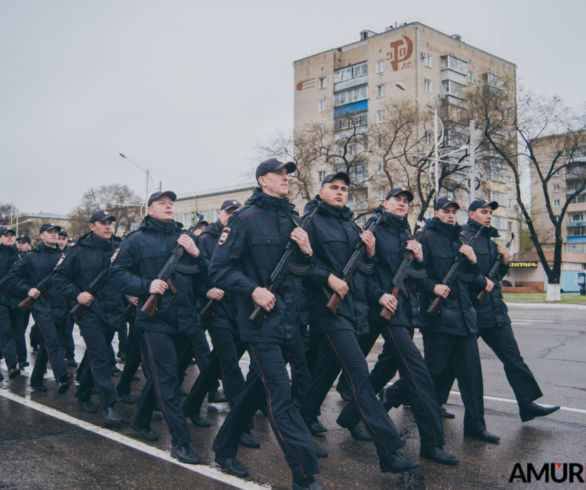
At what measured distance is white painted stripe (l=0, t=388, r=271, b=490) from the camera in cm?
412

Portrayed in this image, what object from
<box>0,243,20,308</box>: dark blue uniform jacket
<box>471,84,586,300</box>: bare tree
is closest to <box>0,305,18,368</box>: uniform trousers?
<box>0,243,20,308</box>: dark blue uniform jacket

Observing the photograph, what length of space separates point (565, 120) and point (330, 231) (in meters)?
28.5

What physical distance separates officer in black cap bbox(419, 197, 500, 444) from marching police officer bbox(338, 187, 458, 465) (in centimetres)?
25

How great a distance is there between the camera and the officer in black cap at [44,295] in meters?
7.15

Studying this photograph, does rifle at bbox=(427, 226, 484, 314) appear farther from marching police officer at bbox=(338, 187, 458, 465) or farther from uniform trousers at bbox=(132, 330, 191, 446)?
uniform trousers at bbox=(132, 330, 191, 446)

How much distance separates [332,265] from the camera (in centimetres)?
464

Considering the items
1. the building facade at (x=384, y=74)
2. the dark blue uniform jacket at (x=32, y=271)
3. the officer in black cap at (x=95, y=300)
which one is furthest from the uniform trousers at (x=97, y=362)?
the building facade at (x=384, y=74)

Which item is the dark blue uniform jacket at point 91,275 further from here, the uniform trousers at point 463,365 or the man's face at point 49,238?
the uniform trousers at point 463,365

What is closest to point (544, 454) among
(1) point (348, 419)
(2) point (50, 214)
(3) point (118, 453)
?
(1) point (348, 419)

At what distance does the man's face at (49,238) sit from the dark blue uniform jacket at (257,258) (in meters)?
4.87

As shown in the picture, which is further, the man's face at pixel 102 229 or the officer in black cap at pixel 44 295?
the officer in black cap at pixel 44 295

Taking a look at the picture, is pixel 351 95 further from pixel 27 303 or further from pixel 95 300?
pixel 95 300

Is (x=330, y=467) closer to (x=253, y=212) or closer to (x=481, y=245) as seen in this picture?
(x=253, y=212)

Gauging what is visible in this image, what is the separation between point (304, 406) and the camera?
15.9 feet
